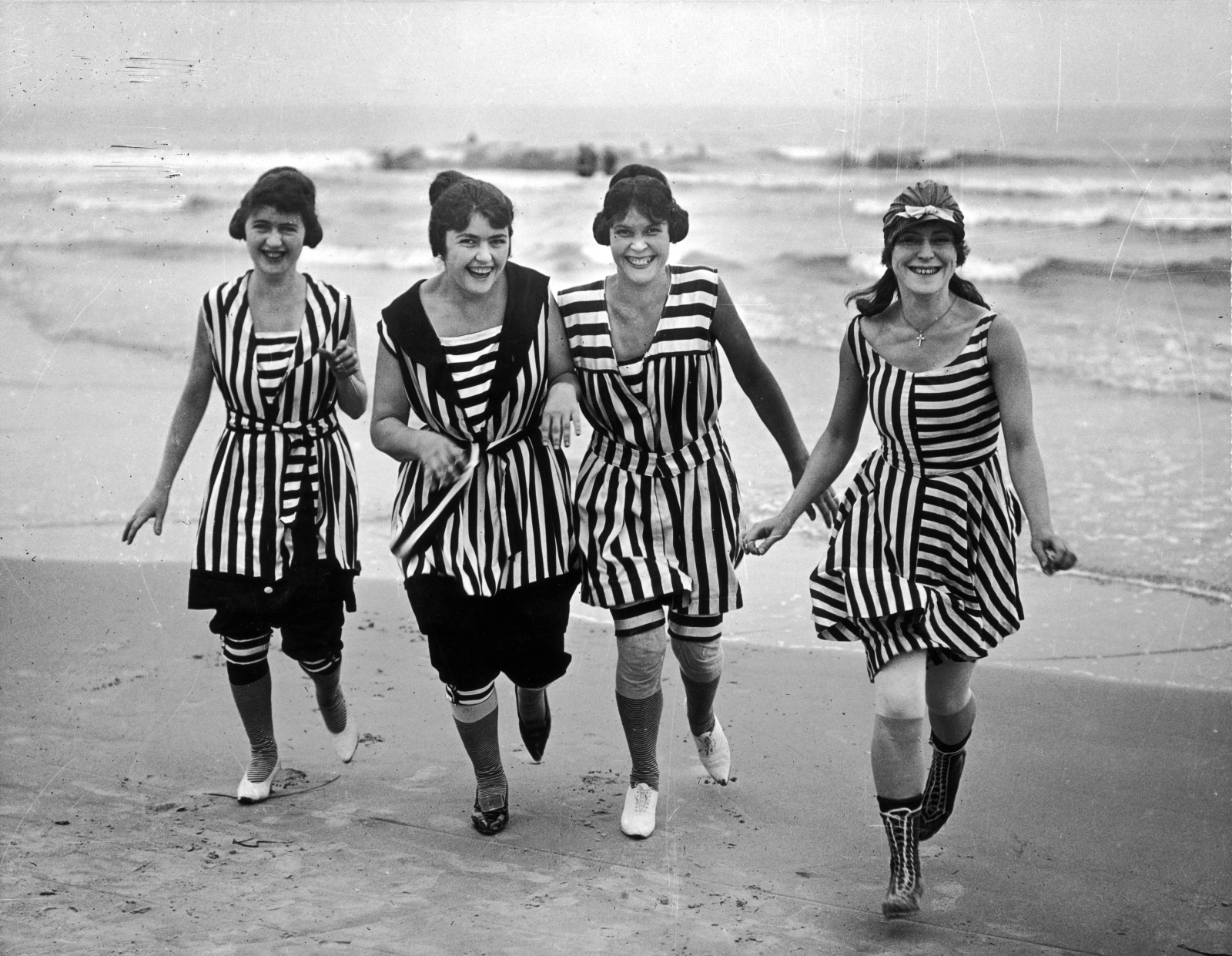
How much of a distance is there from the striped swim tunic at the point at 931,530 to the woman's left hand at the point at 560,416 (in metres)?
0.72

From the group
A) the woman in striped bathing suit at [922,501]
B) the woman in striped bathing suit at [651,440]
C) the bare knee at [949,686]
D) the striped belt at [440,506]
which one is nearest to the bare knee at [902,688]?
the woman in striped bathing suit at [922,501]

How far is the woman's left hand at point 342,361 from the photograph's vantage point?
374cm

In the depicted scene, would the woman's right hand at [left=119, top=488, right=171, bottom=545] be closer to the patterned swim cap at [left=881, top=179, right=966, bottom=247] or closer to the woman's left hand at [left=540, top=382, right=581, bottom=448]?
the woman's left hand at [left=540, top=382, right=581, bottom=448]

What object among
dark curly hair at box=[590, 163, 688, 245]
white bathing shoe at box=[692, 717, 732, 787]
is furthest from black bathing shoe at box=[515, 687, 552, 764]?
dark curly hair at box=[590, 163, 688, 245]

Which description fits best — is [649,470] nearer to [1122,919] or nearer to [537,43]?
[1122,919]

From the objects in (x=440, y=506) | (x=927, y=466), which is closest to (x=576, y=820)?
(x=440, y=506)

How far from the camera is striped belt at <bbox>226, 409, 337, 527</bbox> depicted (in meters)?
3.87

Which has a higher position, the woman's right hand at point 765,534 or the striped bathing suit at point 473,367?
the striped bathing suit at point 473,367

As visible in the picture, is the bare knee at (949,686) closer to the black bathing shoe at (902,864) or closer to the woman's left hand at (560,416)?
the black bathing shoe at (902,864)

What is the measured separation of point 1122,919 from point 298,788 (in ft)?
7.45

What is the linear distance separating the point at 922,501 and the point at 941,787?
792mm

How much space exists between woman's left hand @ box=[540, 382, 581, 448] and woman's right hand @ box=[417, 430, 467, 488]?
235 millimetres

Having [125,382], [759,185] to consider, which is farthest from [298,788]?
[759,185]

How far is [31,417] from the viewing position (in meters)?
7.33
